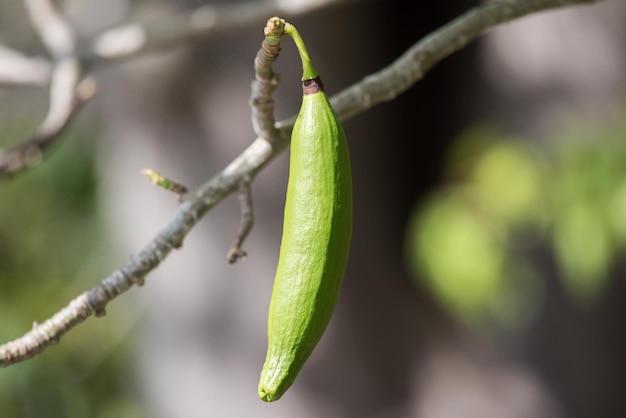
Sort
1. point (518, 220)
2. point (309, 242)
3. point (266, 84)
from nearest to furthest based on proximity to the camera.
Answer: point (309, 242) < point (266, 84) < point (518, 220)

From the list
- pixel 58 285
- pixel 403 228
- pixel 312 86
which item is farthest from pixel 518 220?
pixel 58 285

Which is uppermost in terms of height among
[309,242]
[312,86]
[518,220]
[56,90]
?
[56,90]

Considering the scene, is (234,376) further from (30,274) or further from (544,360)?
(30,274)

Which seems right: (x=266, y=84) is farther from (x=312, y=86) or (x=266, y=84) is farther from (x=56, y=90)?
(x=56, y=90)

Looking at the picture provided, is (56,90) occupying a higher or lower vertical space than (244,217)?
higher

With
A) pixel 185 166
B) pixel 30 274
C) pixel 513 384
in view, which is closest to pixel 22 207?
pixel 30 274
